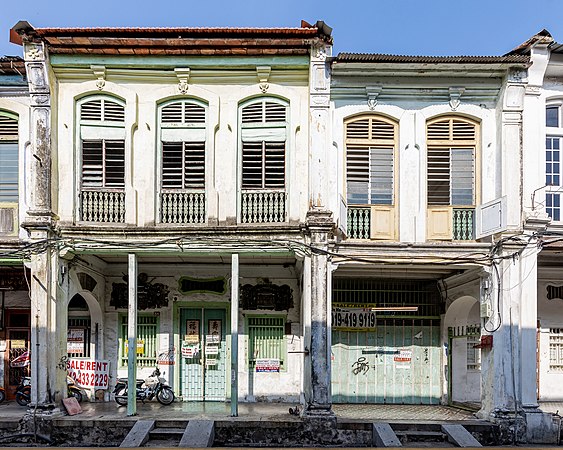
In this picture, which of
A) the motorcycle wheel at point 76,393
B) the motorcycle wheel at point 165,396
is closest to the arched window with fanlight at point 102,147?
the motorcycle wheel at point 165,396

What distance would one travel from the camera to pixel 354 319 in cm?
1518

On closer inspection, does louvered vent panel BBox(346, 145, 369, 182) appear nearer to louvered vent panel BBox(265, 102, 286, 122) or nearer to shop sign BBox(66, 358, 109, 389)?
louvered vent panel BBox(265, 102, 286, 122)

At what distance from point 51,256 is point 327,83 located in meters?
6.24

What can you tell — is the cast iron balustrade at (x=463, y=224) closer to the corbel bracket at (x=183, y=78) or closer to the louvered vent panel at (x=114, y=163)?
the corbel bracket at (x=183, y=78)

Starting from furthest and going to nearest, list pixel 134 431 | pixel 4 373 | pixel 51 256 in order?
pixel 4 373, pixel 51 256, pixel 134 431

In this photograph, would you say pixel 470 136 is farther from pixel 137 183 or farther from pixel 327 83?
pixel 137 183

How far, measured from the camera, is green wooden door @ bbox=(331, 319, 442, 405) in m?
15.1

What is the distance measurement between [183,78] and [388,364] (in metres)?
8.04

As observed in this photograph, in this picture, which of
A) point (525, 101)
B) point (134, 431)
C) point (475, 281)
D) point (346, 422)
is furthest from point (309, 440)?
point (525, 101)

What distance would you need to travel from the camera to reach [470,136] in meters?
12.8

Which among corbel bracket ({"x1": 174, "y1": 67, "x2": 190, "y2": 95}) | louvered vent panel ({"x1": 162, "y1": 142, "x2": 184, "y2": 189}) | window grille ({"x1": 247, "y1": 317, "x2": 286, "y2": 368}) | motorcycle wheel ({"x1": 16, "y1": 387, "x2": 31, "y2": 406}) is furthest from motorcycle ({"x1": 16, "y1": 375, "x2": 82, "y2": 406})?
corbel bracket ({"x1": 174, "y1": 67, "x2": 190, "y2": 95})

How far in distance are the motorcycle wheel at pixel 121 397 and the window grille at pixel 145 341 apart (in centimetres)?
108

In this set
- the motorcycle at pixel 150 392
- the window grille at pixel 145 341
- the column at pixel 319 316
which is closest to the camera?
the column at pixel 319 316

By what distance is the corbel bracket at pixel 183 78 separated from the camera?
41.3 ft
